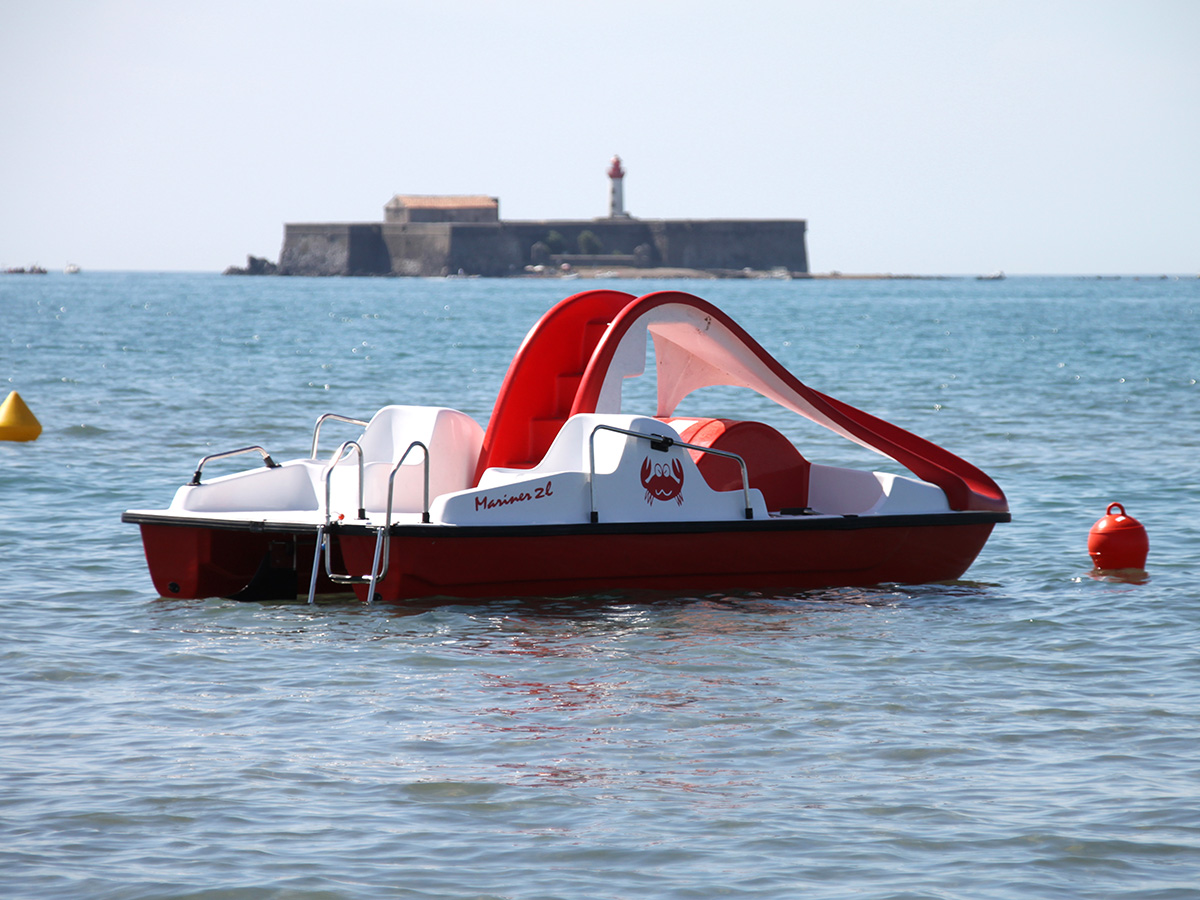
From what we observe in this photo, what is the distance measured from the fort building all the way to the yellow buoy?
100530mm

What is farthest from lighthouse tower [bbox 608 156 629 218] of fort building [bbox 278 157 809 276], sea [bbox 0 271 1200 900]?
sea [bbox 0 271 1200 900]

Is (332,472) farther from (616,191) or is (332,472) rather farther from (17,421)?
(616,191)

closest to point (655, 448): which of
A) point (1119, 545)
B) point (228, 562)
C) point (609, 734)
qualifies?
point (228, 562)

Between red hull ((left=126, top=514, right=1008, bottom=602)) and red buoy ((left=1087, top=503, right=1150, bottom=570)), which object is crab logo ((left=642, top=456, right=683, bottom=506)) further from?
red buoy ((left=1087, top=503, right=1150, bottom=570))

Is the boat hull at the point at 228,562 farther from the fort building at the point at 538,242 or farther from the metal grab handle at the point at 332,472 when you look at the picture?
the fort building at the point at 538,242

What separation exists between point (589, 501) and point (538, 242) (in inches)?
4302

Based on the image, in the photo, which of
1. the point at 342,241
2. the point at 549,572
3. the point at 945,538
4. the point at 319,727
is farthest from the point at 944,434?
the point at 342,241

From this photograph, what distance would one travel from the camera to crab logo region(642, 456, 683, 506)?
9133 millimetres

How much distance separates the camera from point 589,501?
9.00m

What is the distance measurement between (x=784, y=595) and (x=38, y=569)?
Answer: 5.06 meters

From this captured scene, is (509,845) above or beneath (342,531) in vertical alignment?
beneath

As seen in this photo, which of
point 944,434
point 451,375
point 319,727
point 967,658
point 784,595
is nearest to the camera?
point 319,727

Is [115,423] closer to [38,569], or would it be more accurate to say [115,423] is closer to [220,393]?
[220,393]

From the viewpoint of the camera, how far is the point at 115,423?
20.5 meters
